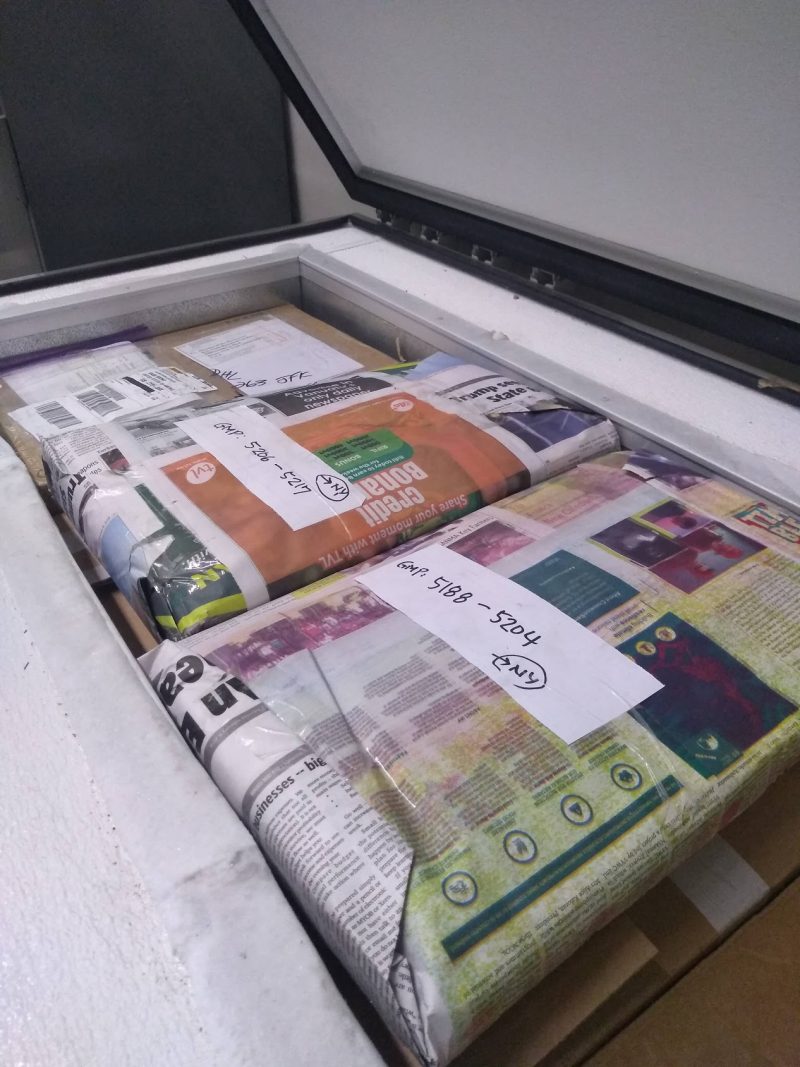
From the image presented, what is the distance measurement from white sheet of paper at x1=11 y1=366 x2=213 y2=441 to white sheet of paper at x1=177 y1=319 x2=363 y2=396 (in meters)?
0.06

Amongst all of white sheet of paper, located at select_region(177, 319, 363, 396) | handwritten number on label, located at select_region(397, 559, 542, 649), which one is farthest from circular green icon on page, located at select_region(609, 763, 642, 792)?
white sheet of paper, located at select_region(177, 319, 363, 396)

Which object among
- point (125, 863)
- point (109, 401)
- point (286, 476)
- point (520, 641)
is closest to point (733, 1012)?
point (520, 641)

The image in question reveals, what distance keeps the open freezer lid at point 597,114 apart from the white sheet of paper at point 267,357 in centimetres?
35

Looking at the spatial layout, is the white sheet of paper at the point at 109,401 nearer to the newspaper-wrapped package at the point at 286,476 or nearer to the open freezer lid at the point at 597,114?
the newspaper-wrapped package at the point at 286,476

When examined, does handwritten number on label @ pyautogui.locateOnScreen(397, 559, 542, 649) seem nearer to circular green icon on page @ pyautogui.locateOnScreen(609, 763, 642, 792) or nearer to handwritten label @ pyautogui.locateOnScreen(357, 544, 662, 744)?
handwritten label @ pyautogui.locateOnScreen(357, 544, 662, 744)

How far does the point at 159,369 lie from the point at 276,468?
1.60ft

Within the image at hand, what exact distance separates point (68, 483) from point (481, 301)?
70 centimetres

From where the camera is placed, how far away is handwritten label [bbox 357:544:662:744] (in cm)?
52

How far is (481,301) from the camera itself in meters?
1.16

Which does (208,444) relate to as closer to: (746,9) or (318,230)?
(746,9)

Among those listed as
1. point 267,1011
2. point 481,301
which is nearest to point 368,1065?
point 267,1011

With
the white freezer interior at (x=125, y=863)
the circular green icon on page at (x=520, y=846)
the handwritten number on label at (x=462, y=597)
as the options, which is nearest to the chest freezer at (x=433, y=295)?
the white freezer interior at (x=125, y=863)

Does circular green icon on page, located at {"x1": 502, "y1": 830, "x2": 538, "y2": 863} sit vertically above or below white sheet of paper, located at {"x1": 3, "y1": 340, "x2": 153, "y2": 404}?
below

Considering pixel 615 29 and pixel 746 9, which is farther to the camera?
pixel 615 29
